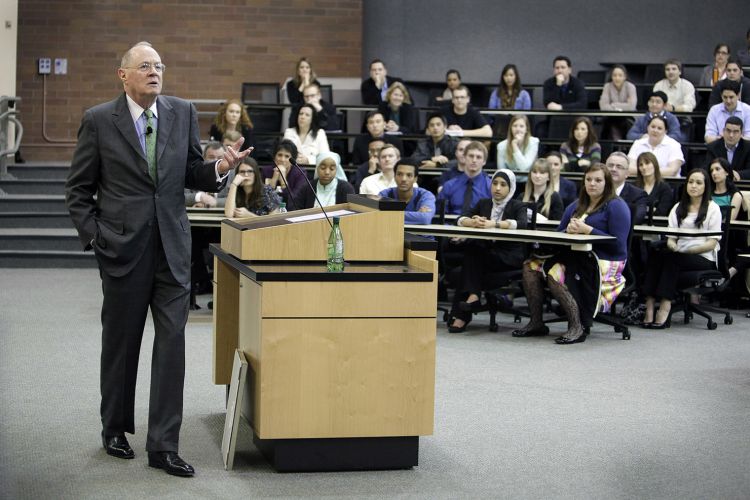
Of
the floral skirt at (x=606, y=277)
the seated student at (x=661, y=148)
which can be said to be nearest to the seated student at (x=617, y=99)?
the seated student at (x=661, y=148)

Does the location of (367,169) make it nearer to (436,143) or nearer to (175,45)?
(436,143)

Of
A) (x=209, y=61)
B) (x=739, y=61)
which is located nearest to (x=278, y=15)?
(x=209, y=61)

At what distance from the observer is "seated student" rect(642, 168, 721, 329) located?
778 cm

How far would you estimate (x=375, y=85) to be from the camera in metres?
12.0

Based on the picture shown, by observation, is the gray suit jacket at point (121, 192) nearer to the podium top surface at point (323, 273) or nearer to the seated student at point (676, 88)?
the podium top surface at point (323, 273)

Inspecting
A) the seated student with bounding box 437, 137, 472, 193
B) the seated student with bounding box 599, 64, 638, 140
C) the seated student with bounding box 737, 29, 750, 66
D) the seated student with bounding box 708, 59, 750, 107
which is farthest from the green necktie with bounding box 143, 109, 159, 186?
the seated student with bounding box 737, 29, 750, 66

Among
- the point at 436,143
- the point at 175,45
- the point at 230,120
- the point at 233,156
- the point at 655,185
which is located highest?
the point at 175,45

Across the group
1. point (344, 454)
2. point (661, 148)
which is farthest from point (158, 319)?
point (661, 148)

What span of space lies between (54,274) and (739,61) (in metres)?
7.94

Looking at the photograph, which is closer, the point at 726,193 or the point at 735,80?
the point at 726,193

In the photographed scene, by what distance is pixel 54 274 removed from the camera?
32.7 feet

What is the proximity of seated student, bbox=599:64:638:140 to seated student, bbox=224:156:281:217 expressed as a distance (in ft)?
16.0

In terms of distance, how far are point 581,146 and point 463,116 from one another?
151cm

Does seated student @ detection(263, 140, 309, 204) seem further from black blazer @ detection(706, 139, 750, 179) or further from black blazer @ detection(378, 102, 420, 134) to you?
black blazer @ detection(706, 139, 750, 179)
